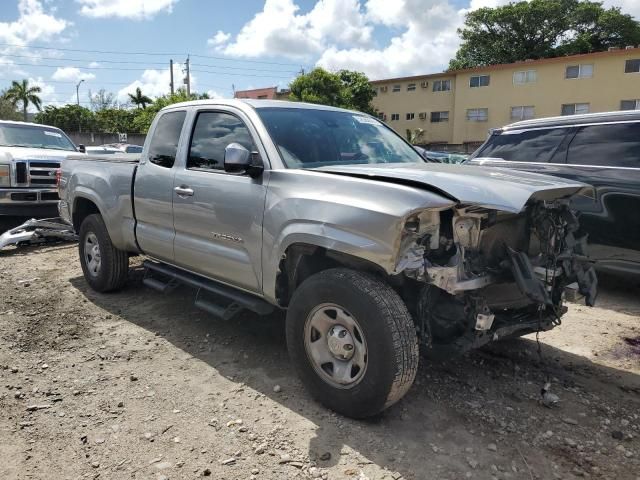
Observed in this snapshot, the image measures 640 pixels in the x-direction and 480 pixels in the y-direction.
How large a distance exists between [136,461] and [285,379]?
1.20 m

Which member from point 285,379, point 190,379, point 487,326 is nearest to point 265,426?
point 285,379

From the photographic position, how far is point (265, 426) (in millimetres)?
3186

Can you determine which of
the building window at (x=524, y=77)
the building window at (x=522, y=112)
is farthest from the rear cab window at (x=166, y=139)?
the building window at (x=524, y=77)

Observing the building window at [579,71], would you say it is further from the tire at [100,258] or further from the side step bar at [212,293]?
the side step bar at [212,293]

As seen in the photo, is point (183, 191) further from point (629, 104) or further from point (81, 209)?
point (629, 104)

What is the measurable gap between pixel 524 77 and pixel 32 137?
106 feet

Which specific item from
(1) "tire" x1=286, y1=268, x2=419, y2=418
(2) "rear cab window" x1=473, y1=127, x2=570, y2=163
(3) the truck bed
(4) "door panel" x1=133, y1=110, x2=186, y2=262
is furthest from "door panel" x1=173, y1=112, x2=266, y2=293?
(2) "rear cab window" x1=473, y1=127, x2=570, y2=163

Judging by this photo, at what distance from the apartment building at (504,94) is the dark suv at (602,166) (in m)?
29.8

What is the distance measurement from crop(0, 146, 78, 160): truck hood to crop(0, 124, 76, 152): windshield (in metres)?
0.38

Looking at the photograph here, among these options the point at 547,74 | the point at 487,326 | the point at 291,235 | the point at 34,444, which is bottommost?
the point at 34,444

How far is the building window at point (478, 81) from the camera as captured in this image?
3678 cm

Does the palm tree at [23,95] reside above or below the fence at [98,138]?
above

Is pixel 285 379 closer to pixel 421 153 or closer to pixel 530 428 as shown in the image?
pixel 530 428

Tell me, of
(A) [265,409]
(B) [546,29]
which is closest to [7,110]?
(B) [546,29]
